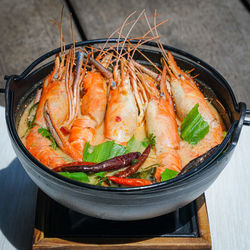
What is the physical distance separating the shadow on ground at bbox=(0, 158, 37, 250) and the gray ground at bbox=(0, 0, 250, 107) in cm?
128

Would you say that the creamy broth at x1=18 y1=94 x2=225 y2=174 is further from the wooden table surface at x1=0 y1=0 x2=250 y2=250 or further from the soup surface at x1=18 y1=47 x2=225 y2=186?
the wooden table surface at x1=0 y1=0 x2=250 y2=250

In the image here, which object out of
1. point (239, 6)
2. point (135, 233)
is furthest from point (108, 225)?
point (239, 6)

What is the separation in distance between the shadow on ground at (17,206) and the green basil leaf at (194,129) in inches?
Answer: 35.2

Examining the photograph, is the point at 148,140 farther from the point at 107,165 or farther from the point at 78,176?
the point at 78,176

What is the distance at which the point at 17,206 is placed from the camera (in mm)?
1905

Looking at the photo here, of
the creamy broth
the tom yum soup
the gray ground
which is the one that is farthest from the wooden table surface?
the tom yum soup

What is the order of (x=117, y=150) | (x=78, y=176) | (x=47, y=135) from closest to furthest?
1. (x=78, y=176)
2. (x=117, y=150)
3. (x=47, y=135)

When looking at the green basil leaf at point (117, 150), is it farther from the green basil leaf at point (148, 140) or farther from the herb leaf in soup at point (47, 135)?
the herb leaf in soup at point (47, 135)

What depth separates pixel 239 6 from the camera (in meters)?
3.72

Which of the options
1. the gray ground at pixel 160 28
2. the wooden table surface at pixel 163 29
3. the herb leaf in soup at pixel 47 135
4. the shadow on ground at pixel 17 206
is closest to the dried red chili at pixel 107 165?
the herb leaf in soup at pixel 47 135

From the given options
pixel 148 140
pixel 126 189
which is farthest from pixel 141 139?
pixel 126 189

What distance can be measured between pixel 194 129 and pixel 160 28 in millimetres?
1994

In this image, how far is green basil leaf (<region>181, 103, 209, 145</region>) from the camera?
1700 mm

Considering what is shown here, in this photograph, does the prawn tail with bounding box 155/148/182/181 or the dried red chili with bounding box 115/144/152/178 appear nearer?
the dried red chili with bounding box 115/144/152/178
